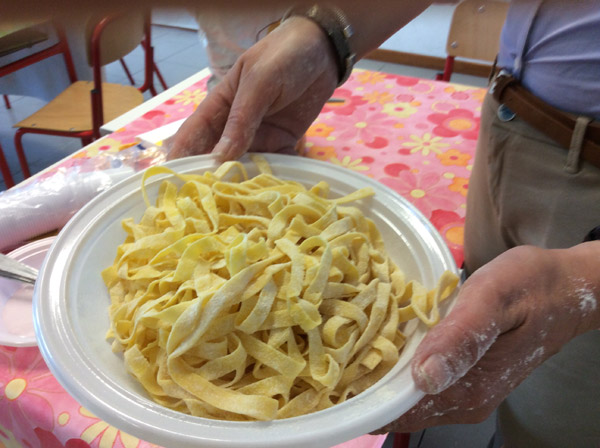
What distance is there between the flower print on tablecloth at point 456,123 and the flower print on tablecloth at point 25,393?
1030 mm

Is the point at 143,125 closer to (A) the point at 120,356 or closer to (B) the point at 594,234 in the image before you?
(A) the point at 120,356

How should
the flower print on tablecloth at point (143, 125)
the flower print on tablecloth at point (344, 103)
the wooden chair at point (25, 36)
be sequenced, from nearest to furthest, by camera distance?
the wooden chair at point (25, 36), the flower print on tablecloth at point (143, 125), the flower print on tablecloth at point (344, 103)

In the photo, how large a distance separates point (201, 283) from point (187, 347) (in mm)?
92

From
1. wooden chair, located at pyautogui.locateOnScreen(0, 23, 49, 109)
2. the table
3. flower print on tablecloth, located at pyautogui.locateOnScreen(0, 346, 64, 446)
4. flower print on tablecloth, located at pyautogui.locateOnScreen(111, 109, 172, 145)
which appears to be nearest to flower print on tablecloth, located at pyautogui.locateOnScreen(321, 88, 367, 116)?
the table

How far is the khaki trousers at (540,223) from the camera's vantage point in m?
0.77

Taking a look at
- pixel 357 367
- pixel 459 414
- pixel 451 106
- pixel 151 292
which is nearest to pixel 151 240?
pixel 151 292

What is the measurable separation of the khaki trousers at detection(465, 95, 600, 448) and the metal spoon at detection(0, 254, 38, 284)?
0.79 m

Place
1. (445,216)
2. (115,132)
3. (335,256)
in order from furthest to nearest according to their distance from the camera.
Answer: (115,132)
(445,216)
(335,256)

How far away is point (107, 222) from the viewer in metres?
0.75

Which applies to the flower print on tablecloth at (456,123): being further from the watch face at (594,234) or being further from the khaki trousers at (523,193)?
the watch face at (594,234)

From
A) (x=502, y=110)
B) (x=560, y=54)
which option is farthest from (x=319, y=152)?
(x=560, y=54)

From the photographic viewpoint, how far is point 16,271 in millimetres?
743

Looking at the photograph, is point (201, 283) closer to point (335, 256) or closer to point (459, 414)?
point (335, 256)

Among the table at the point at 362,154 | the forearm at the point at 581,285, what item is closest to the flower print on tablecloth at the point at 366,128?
the table at the point at 362,154
